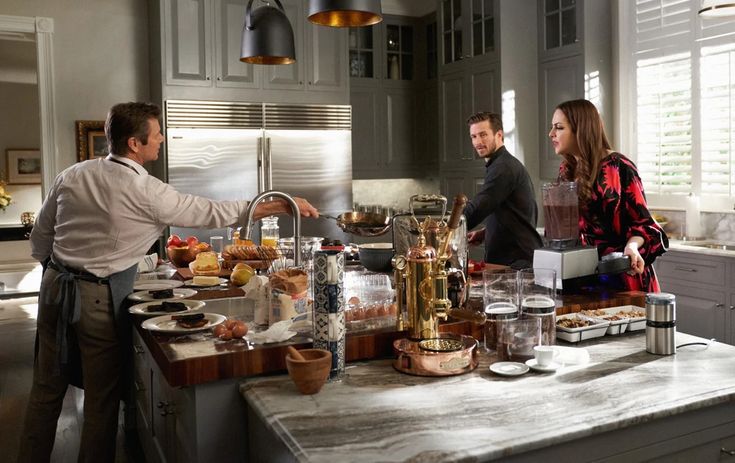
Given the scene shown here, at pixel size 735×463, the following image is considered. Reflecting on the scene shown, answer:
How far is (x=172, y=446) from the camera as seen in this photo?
2.26 meters

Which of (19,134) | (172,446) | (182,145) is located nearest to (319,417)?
(172,446)

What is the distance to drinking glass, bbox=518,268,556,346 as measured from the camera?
2025 mm

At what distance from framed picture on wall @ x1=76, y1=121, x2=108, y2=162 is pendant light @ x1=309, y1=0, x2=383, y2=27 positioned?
3557 millimetres

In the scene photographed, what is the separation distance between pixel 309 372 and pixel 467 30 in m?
5.36

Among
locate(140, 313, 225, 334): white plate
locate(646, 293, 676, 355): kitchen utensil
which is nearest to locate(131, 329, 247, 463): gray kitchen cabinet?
locate(140, 313, 225, 334): white plate

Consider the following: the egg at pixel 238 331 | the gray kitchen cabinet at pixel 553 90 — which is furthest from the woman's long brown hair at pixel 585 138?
the gray kitchen cabinet at pixel 553 90

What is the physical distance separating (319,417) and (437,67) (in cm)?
609

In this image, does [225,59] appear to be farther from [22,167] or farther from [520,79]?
[22,167]

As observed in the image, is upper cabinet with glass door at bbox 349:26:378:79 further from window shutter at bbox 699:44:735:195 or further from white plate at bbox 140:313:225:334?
white plate at bbox 140:313:225:334

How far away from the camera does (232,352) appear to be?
6.08 feet

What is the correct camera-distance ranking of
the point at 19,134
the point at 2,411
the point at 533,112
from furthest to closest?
the point at 19,134 < the point at 533,112 < the point at 2,411

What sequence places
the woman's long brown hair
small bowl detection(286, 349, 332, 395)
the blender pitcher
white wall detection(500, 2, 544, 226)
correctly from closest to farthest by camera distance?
small bowl detection(286, 349, 332, 395) < the blender pitcher < the woman's long brown hair < white wall detection(500, 2, 544, 226)

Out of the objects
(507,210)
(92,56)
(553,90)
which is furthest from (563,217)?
(92,56)

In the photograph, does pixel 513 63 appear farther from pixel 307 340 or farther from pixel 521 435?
pixel 521 435
